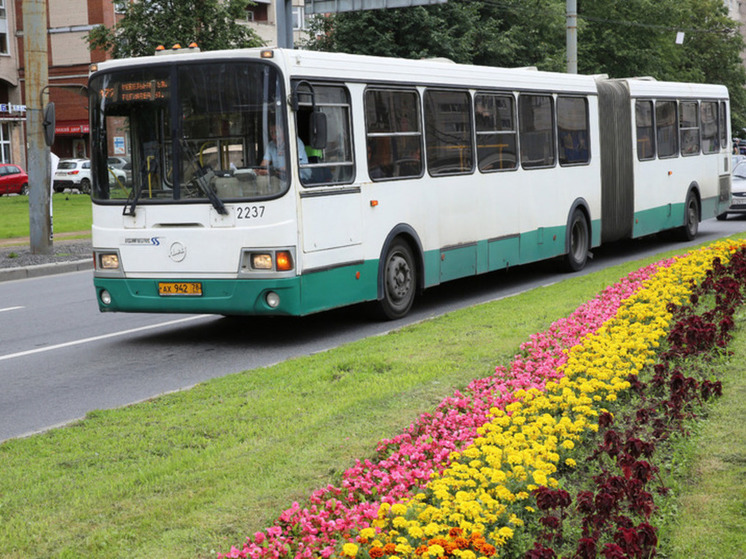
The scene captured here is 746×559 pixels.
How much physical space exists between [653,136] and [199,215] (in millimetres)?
11612

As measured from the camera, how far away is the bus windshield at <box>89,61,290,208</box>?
34.8 ft

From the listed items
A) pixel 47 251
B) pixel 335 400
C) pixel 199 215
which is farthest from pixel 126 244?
pixel 47 251

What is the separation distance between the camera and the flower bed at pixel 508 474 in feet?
14.8

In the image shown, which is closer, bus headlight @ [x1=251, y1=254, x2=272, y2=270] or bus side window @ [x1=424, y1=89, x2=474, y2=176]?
bus headlight @ [x1=251, y1=254, x2=272, y2=270]

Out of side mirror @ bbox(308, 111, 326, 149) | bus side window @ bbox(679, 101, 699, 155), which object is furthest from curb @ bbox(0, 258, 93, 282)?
bus side window @ bbox(679, 101, 699, 155)

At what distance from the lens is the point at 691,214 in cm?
2198

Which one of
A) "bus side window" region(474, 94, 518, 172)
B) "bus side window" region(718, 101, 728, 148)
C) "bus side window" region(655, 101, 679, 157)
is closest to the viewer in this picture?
"bus side window" region(474, 94, 518, 172)

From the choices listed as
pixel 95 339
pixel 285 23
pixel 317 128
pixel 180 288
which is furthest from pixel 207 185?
pixel 285 23

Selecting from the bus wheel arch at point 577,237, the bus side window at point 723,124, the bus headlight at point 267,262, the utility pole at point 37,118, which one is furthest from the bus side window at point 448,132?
the bus side window at point 723,124

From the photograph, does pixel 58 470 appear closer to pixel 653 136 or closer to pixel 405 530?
pixel 405 530

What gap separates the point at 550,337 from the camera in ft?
30.7

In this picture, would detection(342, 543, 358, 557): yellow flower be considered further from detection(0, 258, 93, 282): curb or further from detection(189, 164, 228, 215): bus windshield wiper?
detection(0, 258, 93, 282): curb

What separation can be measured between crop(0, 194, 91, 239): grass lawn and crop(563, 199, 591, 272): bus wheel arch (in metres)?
14.8

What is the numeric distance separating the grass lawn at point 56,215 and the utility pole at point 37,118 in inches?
206
